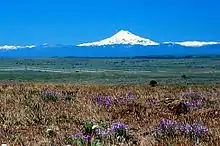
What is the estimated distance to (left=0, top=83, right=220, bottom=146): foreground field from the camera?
911cm

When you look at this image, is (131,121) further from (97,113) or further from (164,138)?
(164,138)

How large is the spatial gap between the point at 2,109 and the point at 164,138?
17.4ft

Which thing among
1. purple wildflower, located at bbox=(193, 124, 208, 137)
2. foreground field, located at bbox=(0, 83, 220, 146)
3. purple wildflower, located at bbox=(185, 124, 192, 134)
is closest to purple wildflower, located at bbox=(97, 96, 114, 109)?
foreground field, located at bbox=(0, 83, 220, 146)

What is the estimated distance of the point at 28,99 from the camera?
15.0 meters

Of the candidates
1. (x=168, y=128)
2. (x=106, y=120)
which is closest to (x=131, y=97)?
(x=106, y=120)

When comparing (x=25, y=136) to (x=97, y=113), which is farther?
(x=97, y=113)

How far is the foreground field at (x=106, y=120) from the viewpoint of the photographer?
9109 millimetres

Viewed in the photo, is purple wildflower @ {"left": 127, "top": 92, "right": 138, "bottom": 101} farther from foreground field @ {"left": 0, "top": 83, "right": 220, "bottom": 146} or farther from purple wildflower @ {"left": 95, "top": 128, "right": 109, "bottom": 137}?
purple wildflower @ {"left": 95, "top": 128, "right": 109, "bottom": 137}

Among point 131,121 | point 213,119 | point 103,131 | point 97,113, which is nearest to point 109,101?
point 97,113

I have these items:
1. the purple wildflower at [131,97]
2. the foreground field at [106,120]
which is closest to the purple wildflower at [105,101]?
the foreground field at [106,120]

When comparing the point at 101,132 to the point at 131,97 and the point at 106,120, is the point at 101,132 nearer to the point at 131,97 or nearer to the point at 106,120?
the point at 106,120

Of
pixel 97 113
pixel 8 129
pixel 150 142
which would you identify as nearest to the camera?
pixel 150 142

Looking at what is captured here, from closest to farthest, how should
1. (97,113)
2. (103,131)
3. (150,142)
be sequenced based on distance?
(150,142) < (103,131) < (97,113)

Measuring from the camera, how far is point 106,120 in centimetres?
1200
